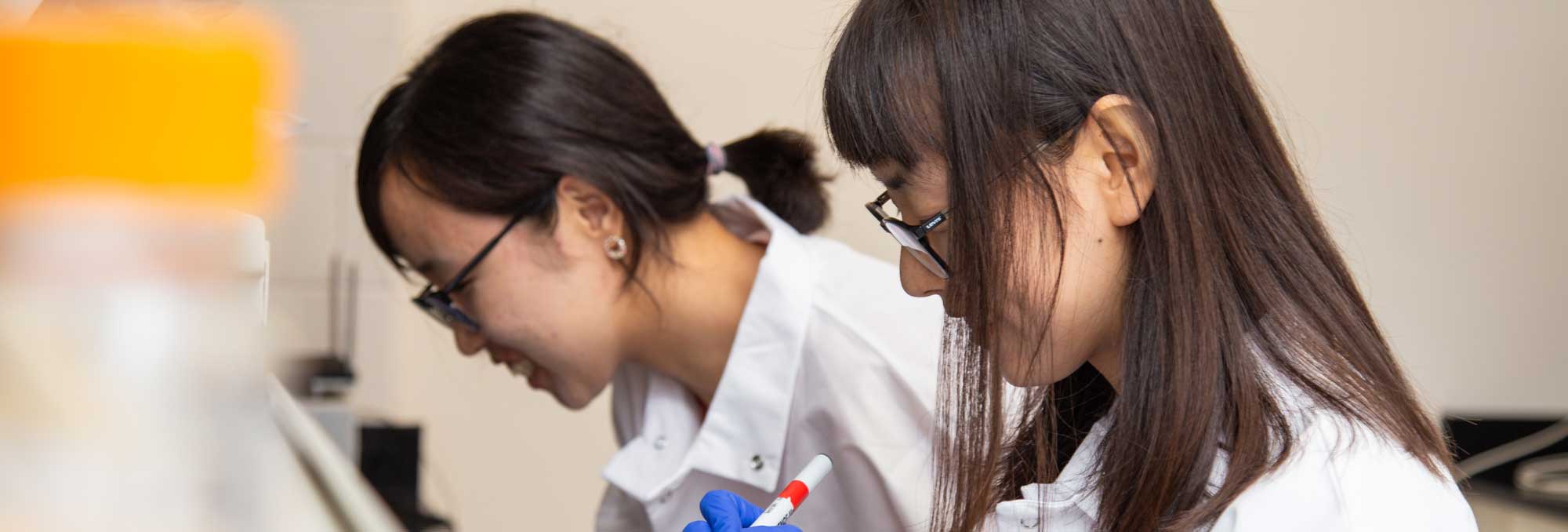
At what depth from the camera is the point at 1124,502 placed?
2.70ft

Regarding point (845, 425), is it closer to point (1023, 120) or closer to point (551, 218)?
point (551, 218)

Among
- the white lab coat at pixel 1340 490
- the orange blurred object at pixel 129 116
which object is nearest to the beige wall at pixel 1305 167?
the white lab coat at pixel 1340 490

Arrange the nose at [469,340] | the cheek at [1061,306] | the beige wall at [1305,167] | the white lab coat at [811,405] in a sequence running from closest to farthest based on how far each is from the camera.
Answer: the cheek at [1061,306] < the white lab coat at [811,405] < the nose at [469,340] < the beige wall at [1305,167]

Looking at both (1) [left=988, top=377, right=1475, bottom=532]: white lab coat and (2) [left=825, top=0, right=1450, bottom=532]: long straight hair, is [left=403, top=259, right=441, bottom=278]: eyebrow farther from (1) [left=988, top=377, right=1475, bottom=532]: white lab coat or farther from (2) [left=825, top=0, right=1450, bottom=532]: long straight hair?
(1) [left=988, top=377, right=1475, bottom=532]: white lab coat

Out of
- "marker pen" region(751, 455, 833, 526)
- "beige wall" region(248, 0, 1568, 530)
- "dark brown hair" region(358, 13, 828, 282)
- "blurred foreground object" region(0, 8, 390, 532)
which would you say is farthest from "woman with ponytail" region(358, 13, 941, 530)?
"blurred foreground object" region(0, 8, 390, 532)

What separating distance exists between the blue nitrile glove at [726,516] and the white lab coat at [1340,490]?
0.33 metres

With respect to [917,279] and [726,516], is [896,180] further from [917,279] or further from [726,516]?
[726,516]

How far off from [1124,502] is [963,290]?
7.0 inches

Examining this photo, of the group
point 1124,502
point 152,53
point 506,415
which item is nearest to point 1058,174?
point 1124,502

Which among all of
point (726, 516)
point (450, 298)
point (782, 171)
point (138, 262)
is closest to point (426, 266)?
point (450, 298)

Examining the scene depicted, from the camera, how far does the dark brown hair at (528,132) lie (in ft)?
4.36

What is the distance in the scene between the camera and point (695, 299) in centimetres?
144

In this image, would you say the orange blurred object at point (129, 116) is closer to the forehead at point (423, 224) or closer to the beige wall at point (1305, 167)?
the forehead at point (423, 224)

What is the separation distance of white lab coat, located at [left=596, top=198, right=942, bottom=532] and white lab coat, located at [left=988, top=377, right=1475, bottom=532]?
51 centimetres
